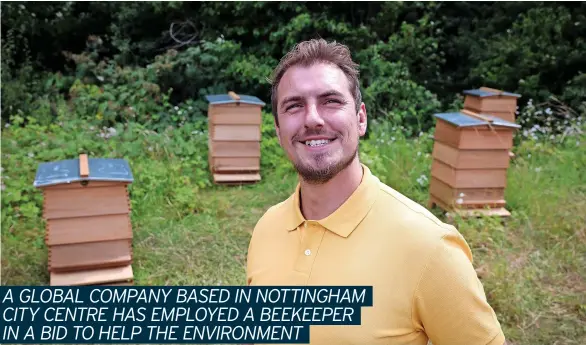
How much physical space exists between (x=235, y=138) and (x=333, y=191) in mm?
4250

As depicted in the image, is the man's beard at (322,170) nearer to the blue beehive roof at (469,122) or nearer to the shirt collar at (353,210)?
the shirt collar at (353,210)

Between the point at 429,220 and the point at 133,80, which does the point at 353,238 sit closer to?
the point at 429,220

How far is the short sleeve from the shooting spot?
1200mm

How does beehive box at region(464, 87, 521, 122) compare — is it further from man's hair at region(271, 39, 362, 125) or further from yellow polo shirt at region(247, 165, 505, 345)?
yellow polo shirt at region(247, 165, 505, 345)

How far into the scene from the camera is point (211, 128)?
564 cm

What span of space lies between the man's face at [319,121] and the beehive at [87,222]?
237 cm

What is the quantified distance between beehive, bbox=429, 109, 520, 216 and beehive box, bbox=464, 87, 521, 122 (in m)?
1.89

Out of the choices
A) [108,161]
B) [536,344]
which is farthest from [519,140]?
[108,161]

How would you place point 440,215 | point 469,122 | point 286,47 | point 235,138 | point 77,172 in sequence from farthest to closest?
point 286,47 < point 235,138 < point 440,215 < point 469,122 < point 77,172

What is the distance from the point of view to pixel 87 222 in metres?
3.53

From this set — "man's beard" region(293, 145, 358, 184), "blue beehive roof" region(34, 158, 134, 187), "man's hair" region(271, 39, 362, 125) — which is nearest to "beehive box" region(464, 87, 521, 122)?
"blue beehive roof" region(34, 158, 134, 187)

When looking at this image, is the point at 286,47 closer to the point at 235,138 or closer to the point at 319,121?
the point at 235,138

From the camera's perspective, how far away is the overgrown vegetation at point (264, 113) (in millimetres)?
3758

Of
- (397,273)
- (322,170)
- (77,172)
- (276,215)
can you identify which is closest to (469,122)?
(77,172)
